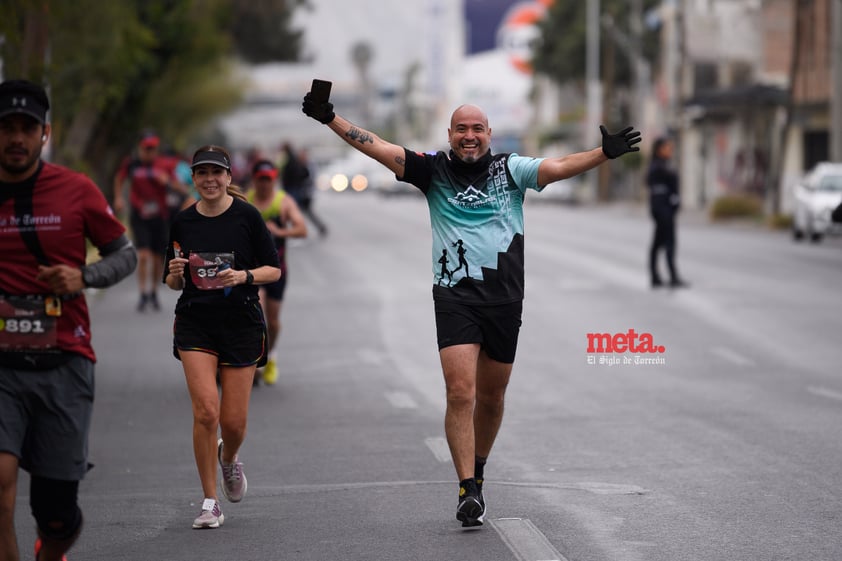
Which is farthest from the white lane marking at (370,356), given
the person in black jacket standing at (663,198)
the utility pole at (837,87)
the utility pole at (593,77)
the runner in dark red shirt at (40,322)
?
the utility pole at (593,77)

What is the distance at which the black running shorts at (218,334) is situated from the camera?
7.85 m

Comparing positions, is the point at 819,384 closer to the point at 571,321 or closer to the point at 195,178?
the point at 571,321

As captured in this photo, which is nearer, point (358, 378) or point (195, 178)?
point (195, 178)

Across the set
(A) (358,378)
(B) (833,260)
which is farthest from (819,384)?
(B) (833,260)

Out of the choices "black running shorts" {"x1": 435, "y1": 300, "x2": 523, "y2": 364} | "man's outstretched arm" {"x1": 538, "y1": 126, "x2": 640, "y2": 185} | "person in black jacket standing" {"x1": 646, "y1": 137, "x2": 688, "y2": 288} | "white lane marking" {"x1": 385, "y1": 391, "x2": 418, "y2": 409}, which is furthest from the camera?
"person in black jacket standing" {"x1": 646, "y1": 137, "x2": 688, "y2": 288}

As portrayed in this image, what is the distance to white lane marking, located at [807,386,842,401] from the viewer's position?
12.0 metres

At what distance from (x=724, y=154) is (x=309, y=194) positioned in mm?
35223

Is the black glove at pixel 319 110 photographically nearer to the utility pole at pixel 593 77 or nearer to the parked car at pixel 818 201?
the parked car at pixel 818 201

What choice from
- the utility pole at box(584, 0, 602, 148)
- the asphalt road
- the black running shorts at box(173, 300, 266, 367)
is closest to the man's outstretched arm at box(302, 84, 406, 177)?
the black running shorts at box(173, 300, 266, 367)

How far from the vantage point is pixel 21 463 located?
19.0 ft

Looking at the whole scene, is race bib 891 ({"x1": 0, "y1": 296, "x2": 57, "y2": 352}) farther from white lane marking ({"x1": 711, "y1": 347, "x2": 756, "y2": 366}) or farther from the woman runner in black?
white lane marking ({"x1": 711, "y1": 347, "x2": 756, "y2": 366})

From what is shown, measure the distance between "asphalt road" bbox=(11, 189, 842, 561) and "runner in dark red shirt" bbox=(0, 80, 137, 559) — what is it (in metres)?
1.37

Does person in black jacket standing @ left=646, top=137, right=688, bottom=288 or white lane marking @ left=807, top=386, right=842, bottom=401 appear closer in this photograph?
white lane marking @ left=807, top=386, right=842, bottom=401

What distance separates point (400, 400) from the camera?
12.3 meters
